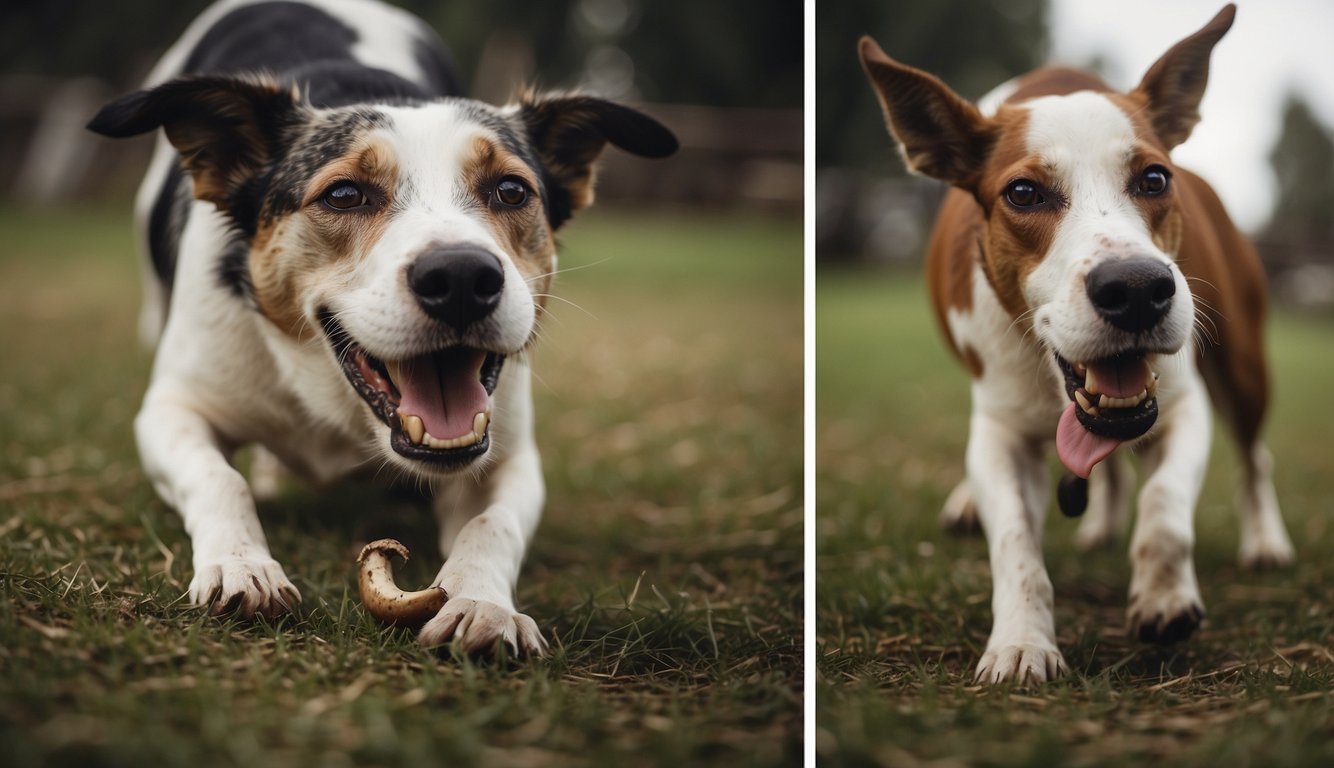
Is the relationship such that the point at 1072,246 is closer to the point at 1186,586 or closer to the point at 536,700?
the point at 1186,586

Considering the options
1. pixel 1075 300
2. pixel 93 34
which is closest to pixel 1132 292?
pixel 1075 300

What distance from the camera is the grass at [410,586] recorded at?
1.65 meters

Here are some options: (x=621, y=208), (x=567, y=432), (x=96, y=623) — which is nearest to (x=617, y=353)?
(x=567, y=432)

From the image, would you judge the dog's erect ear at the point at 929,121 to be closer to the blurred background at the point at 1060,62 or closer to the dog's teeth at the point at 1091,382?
the blurred background at the point at 1060,62

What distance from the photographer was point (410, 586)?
96.7 inches

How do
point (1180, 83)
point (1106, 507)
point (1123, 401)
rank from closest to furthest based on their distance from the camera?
point (1123, 401), point (1180, 83), point (1106, 507)

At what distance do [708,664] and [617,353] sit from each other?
12.7 ft

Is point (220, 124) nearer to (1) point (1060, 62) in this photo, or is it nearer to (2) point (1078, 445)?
(2) point (1078, 445)

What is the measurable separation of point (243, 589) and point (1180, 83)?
2247 millimetres

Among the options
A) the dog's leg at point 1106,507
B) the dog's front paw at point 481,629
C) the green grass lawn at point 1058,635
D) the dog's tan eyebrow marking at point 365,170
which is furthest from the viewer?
the dog's leg at point 1106,507

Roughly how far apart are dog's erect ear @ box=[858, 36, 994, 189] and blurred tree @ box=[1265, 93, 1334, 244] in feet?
8.44

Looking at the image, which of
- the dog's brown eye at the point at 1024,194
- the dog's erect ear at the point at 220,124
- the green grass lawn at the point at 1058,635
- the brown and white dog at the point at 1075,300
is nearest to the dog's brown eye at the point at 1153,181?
the brown and white dog at the point at 1075,300

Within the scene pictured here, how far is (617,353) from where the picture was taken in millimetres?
5992

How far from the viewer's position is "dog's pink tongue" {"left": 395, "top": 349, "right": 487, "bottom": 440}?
2.22m
